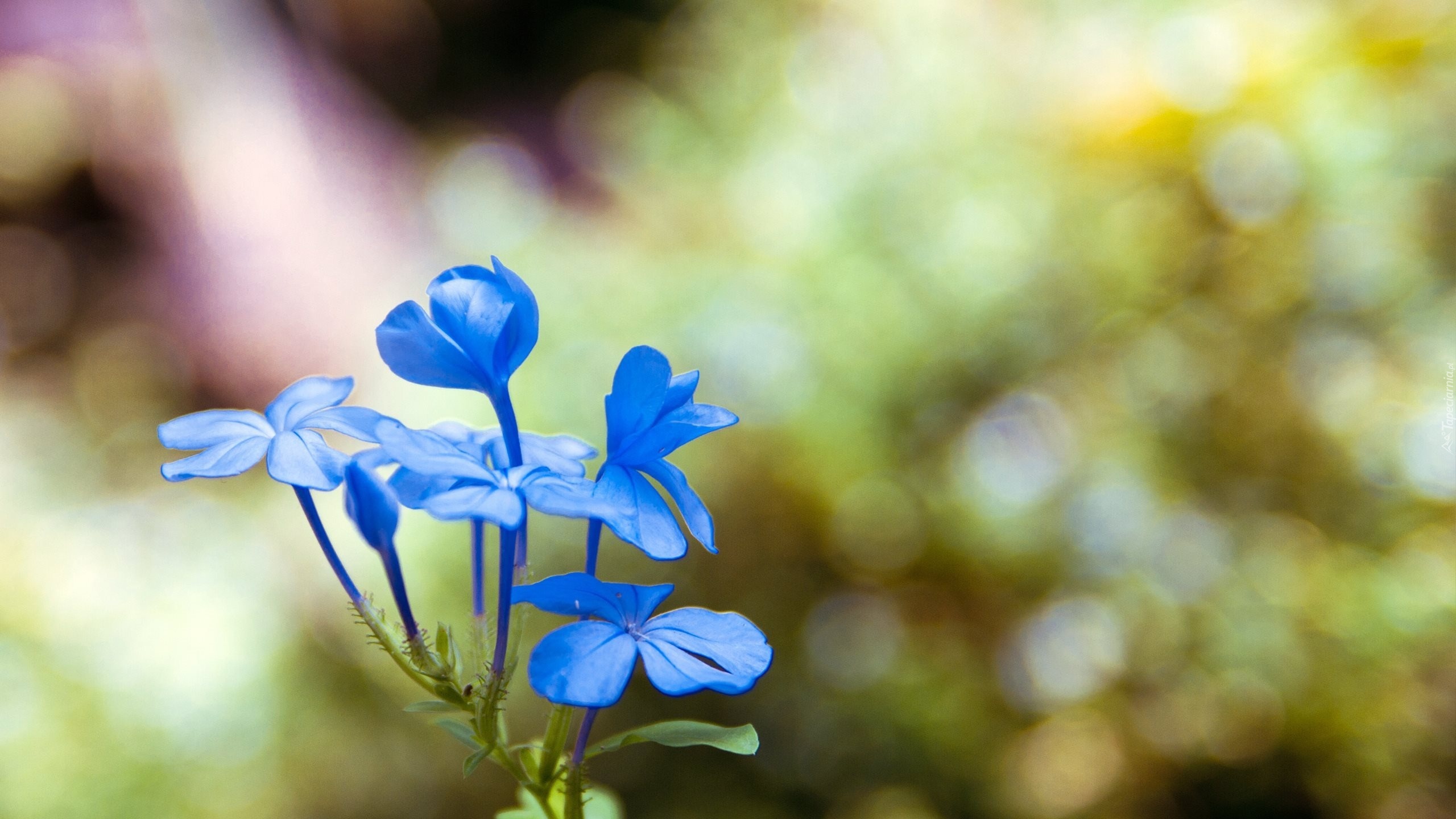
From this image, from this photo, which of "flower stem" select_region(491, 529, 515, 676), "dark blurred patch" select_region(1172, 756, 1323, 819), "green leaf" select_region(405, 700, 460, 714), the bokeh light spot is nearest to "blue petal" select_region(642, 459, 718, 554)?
"flower stem" select_region(491, 529, 515, 676)

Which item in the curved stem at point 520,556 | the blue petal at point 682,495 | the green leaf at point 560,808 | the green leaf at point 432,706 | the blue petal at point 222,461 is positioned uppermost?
the blue petal at point 682,495

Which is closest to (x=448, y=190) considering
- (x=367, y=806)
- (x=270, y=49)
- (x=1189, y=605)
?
(x=270, y=49)

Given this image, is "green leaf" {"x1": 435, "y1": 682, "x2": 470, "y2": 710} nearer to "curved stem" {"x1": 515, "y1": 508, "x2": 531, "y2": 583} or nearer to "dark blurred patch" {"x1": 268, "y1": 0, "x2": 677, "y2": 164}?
"curved stem" {"x1": 515, "y1": 508, "x2": 531, "y2": 583}

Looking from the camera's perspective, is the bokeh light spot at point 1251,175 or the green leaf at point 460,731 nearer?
the green leaf at point 460,731

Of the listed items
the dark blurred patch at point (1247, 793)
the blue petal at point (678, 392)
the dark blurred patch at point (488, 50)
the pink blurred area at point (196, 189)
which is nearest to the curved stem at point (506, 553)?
the blue petal at point (678, 392)

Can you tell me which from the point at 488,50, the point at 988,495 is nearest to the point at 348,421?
the point at 988,495

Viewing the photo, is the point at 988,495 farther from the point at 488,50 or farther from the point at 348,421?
the point at 488,50

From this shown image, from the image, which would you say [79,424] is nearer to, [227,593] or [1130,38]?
[227,593]

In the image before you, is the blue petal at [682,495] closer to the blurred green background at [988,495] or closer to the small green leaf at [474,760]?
the small green leaf at [474,760]
